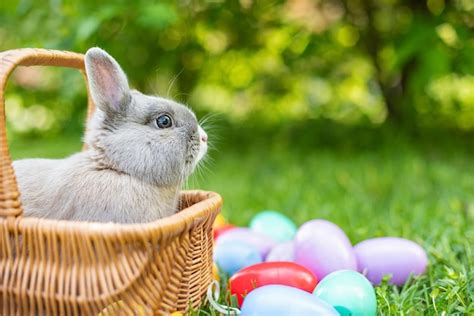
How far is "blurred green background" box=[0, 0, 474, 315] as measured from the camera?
116 inches

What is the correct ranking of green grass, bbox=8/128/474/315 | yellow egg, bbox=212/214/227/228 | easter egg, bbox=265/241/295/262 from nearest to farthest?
green grass, bbox=8/128/474/315
easter egg, bbox=265/241/295/262
yellow egg, bbox=212/214/227/228

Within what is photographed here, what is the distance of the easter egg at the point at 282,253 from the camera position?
231cm

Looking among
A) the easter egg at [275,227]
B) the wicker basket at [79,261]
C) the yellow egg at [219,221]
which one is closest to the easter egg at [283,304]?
the wicker basket at [79,261]

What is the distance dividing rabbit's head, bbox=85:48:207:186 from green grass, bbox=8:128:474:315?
2.56 feet

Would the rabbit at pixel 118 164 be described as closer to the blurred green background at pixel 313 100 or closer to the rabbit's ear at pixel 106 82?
the rabbit's ear at pixel 106 82

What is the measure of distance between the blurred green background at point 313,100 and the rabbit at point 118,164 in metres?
0.27

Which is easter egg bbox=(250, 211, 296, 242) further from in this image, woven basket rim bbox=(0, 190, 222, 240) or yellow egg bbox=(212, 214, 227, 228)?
woven basket rim bbox=(0, 190, 222, 240)

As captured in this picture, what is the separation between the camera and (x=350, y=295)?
1.79 metres

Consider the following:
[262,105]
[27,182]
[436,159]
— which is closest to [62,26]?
[27,182]

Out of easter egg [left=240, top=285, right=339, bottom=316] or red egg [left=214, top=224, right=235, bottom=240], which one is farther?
red egg [left=214, top=224, right=235, bottom=240]

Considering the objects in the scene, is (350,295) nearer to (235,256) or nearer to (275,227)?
(235,256)

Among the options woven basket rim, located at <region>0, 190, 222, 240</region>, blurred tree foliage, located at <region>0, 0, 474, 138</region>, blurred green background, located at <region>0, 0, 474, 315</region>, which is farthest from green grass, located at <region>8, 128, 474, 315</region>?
woven basket rim, located at <region>0, 190, 222, 240</region>

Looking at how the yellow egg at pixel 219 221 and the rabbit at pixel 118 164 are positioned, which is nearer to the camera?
the rabbit at pixel 118 164

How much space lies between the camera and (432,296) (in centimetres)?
192
